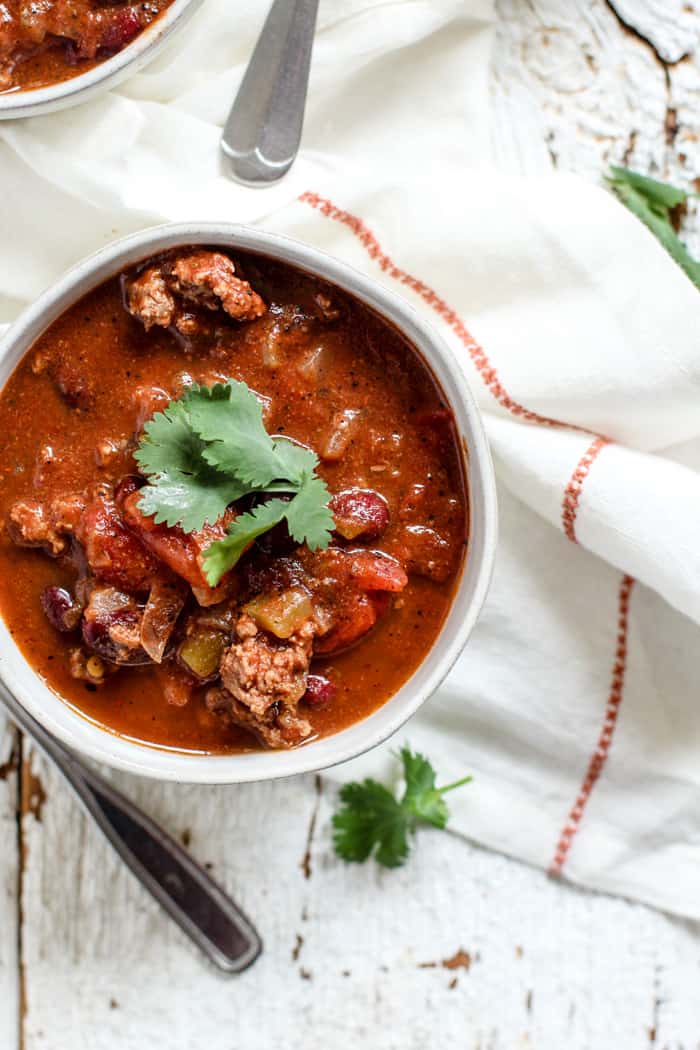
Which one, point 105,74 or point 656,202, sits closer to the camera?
point 105,74

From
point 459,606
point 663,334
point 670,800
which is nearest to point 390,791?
point 670,800

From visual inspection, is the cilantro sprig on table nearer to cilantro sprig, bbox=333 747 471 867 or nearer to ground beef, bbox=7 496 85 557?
ground beef, bbox=7 496 85 557

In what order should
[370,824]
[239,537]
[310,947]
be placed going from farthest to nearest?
[310,947] < [370,824] < [239,537]

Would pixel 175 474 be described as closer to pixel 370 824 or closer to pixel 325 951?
pixel 370 824

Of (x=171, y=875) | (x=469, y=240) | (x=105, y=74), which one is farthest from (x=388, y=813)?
(x=105, y=74)

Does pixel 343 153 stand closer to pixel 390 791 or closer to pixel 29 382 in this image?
pixel 29 382

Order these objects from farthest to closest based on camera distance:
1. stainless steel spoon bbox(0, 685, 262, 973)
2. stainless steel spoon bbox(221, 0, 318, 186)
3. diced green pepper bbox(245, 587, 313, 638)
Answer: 1. stainless steel spoon bbox(0, 685, 262, 973)
2. stainless steel spoon bbox(221, 0, 318, 186)
3. diced green pepper bbox(245, 587, 313, 638)

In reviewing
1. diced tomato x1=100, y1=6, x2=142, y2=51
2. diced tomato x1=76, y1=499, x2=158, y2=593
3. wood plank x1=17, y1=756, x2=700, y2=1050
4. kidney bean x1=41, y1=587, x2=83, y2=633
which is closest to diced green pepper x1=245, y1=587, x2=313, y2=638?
diced tomato x1=76, y1=499, x2=158, y2=593
